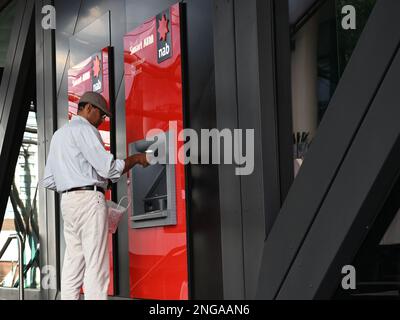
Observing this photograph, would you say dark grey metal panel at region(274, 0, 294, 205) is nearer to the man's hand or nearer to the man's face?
the man's hand

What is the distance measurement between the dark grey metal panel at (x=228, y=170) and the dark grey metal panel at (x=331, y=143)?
28cm

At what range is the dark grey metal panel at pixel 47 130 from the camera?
6.68 meters

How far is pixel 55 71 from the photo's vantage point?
679cm

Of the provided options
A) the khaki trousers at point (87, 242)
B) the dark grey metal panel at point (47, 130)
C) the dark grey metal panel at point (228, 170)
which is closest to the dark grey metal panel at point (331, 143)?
the dark grey metal panel at point (228, 170)

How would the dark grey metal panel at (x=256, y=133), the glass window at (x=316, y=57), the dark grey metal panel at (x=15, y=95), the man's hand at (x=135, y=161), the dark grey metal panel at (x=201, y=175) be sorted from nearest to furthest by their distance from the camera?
the glass window at (x=316, y=57), the dark grey metal panel at (x=256, y=133), the dark grey metal panel at (x=201, y=175), the man's hand at (x=135, y=161), the dark grey metal panel at (x=15, y=95)

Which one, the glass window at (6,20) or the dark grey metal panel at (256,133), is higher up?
→ the glass window at (6,20)

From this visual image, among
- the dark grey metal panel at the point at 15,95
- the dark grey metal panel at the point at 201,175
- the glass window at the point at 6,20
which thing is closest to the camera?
the dark grey metal panel at the point at 201,175

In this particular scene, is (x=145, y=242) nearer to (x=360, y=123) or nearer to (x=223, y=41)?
(x=223, y=41)

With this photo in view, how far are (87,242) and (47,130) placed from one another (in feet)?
8.31

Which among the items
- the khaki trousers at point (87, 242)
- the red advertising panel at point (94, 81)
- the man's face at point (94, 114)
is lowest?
the khaki trousers at point (87, 242)

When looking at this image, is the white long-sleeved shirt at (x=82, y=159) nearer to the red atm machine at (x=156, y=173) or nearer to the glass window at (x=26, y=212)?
the red atm machine at (x=156, y=173)

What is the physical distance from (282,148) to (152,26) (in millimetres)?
1530

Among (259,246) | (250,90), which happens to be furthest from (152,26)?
(259,246)

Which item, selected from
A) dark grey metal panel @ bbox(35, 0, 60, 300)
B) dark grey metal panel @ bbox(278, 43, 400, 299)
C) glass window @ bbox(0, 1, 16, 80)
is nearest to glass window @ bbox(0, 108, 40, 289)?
dark grey metal panel @ bbox(35, 0, 60, 300)
